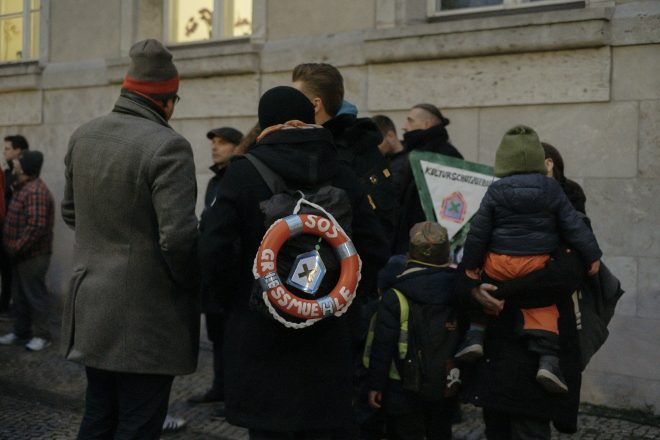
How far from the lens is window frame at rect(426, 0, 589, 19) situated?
6462 millimetres

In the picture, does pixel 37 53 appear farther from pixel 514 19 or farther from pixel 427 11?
pixel 514 19

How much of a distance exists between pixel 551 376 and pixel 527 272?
1.42 ft

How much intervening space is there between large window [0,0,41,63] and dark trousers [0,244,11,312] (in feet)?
8.69

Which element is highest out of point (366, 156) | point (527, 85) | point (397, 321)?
point (527, 85)

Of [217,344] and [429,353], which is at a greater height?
[429,353]

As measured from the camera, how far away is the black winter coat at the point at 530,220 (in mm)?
3770

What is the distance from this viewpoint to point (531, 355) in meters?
3.85

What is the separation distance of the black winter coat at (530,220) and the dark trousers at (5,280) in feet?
21.5

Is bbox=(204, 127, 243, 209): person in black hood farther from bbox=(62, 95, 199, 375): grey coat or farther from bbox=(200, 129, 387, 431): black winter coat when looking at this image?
bbox=(200, 129, 387, 431): black winter coat

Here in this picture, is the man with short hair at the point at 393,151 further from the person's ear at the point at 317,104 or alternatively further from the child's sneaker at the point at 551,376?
the child's sneaker at the point at 551,376

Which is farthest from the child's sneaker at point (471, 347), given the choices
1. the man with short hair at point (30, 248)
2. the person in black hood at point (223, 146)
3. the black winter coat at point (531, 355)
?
the man with short hair at point (30, 248)

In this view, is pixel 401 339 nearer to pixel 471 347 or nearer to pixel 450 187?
pixel 471 347

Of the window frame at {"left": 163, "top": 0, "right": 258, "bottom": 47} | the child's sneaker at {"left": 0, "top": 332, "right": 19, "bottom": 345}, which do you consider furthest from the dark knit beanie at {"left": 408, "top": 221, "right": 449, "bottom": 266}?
the child's sneaker at {"left": 0, "top": 332, "right": 19, "bottom": 345}

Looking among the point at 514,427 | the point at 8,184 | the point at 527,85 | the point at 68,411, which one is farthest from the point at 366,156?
the point at 8,184
